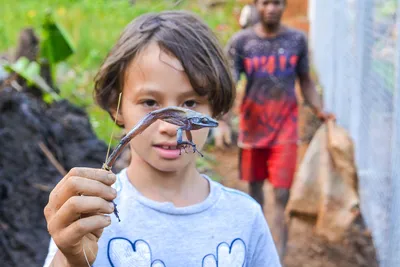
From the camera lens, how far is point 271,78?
14.9 feet

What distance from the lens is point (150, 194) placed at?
1756 millimetres

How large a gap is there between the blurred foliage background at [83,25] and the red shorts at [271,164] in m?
2.59

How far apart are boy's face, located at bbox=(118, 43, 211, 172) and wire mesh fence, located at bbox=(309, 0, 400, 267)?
5.88 ft

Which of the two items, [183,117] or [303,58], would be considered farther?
[303,58]

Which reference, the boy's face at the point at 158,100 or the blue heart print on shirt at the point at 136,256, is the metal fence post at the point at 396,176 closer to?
the blue heart print on shirt at the point at 136,256

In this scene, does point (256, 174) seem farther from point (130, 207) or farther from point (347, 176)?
point (130, 207)

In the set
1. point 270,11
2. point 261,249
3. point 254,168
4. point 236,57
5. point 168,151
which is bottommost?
point 254,168

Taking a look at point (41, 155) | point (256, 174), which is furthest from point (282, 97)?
point (41, 155)

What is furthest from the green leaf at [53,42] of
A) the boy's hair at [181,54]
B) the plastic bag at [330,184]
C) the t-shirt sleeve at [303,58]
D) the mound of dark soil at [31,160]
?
the boy's hair at [181,54]

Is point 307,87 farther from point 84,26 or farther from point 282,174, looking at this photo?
point 84,26

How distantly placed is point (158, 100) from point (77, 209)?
0.47 metres

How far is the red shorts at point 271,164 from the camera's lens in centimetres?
458

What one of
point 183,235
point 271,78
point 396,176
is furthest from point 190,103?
point 271,78

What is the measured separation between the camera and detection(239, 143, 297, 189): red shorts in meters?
4.58
